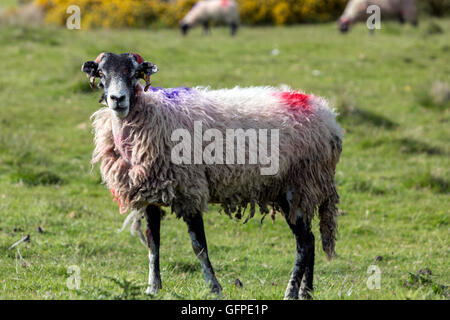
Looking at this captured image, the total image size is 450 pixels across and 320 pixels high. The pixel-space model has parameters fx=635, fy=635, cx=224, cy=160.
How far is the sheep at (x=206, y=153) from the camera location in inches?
211

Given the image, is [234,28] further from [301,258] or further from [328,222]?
[301,258]

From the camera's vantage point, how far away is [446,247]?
24.7 ft

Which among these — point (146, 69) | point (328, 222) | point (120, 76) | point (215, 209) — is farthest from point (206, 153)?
point (215, 209)

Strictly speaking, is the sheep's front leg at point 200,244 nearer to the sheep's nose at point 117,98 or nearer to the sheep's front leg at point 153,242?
the sheep's front leg at point 153,242

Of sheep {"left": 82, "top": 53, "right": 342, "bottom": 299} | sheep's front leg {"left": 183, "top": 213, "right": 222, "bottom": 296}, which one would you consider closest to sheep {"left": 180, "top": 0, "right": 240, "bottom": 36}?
sheep {"left": 82, "top": 53, "right": 342, "bottom": 299}

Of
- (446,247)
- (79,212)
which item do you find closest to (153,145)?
(79,212)

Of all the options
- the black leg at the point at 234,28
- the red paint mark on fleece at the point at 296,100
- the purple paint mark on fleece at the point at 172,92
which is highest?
the black leg at the point at 234,28

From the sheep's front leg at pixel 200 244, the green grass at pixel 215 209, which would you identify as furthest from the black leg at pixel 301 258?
the sheep's front leg at pixel 200 244

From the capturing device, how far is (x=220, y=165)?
5.61 metres

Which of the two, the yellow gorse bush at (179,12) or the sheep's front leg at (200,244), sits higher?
the yellow gorse bush at (179,12)

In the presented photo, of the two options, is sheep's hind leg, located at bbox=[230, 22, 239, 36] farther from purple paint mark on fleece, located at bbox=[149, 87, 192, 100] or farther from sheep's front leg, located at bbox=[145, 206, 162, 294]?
sheep's front leg, located at bbox=[145, 206, 162, 294]

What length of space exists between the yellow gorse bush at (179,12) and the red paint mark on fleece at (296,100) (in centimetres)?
1840

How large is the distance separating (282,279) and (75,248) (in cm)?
230
